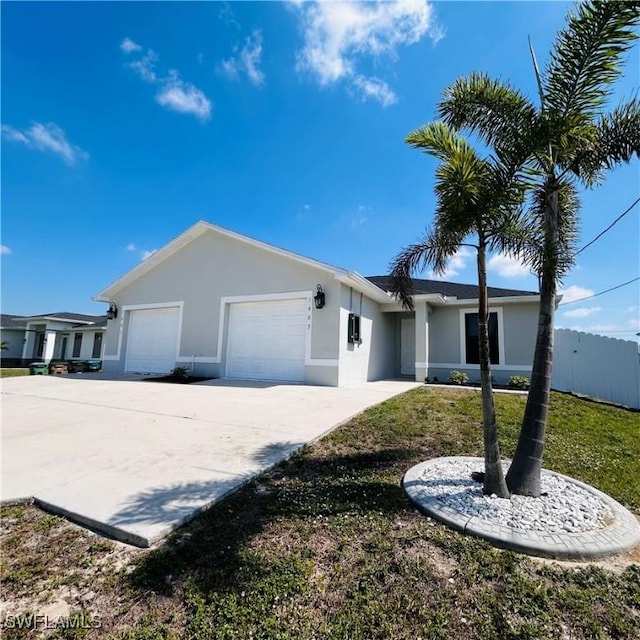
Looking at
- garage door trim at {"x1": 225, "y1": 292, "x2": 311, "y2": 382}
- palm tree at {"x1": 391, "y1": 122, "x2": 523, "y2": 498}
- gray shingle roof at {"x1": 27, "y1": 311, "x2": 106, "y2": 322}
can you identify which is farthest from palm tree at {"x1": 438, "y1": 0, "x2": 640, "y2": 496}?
gray shingle roof at {"x1": 27, "y1": 311, "x2": 106, "y2": 322}

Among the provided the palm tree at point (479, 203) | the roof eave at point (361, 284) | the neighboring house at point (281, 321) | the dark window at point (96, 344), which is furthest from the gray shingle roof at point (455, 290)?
the dark window at point (96, 344)

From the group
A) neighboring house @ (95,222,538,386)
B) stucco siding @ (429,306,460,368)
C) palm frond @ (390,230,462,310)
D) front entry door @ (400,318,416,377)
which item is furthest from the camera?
front entry door @ (400,318,416,377)

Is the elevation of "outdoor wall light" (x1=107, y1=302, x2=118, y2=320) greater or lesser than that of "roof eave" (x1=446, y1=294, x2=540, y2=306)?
lesser

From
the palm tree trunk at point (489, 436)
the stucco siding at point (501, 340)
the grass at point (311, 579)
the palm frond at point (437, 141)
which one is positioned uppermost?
the palm frond at point (437, 141)

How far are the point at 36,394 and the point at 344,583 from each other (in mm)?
9694

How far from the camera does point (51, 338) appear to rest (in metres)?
25.6

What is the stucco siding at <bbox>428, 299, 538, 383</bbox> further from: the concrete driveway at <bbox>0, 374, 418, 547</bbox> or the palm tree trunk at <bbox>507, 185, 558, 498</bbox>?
the palm tree trunk at <bbox>507, 185, 558, 498</bbox>

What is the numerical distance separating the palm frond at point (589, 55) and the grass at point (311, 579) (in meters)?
3.93

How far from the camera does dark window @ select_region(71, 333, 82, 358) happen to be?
1006 inches

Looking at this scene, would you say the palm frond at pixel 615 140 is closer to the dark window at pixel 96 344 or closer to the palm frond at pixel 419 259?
the palm frond at pixel 419 259

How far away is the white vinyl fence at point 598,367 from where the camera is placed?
28.1 feet

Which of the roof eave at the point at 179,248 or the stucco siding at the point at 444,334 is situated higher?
the roof eave at the point at 179,248

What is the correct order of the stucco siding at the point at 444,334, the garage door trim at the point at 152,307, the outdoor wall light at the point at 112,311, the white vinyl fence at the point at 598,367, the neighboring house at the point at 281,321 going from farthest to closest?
the outdoor wall light at the point at 112,311 → the stucco siding at the point at 444,334 → the garage door trim at the point at 152,307 → the neighboring house at the point at 281,321 → the white vinyl fence at the point at 598,367

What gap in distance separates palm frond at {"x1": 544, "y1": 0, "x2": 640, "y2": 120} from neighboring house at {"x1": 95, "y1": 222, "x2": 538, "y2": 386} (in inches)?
262
